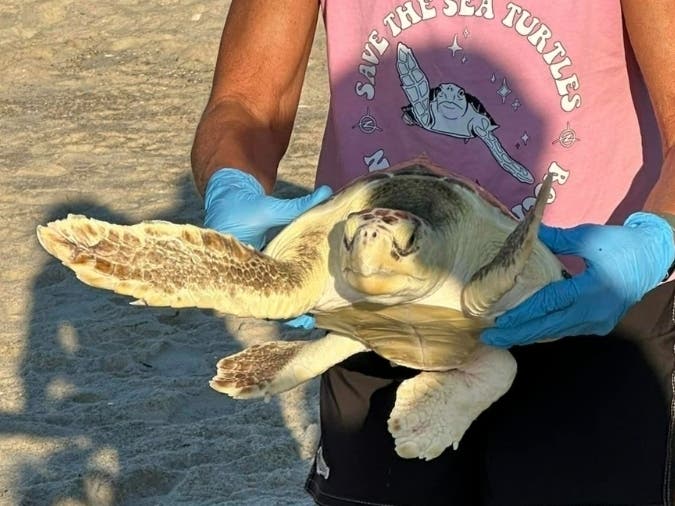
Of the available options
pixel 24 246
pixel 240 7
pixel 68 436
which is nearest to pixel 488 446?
pixel 240 7

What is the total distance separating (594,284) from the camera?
1209 mm

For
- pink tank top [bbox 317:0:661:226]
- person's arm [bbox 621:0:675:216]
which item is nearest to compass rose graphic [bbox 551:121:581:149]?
pink tank top [bbox 317:0:661:226]

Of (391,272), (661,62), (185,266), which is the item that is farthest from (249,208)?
(661,62)

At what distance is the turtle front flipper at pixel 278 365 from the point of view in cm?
146

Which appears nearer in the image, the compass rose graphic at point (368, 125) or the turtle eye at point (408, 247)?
the turtle eye at point (408, 247)

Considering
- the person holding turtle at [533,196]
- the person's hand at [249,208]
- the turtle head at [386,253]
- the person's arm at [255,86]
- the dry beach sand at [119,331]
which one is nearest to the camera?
the turtle head at [386,253]

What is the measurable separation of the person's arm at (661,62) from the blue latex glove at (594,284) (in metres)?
0.05

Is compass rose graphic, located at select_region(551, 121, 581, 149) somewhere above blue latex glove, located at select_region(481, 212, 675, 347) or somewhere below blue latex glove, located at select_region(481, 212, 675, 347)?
above

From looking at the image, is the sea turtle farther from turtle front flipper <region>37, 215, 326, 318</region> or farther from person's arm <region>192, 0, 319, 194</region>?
person's arm <region>192, 0, 319, 194</region>

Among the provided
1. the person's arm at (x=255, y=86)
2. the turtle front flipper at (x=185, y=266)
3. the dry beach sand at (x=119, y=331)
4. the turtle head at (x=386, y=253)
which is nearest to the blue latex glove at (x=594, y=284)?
the turtle head at (x=386, y=253)

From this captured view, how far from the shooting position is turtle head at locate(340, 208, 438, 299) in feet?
3.75

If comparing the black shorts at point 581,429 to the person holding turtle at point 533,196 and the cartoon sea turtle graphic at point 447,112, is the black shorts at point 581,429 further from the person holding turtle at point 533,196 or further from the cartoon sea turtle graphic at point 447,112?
the cartoon sea turtle graphic at point 447,112

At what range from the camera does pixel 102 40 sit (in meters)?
5.89

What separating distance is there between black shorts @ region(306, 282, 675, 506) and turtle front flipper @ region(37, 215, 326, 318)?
0.87 ft
